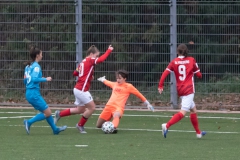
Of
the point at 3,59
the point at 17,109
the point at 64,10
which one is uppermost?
the point at 64,10

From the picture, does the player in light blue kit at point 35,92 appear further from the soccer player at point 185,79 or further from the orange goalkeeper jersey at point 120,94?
the soccer player at point 185,79

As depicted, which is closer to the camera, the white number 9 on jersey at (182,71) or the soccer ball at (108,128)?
the white number 9 on jersey at (182,71)

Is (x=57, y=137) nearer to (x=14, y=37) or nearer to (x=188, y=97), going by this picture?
(x=188, y=97)

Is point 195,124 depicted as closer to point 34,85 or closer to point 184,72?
point 184,72

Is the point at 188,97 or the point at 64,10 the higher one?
the point at 64,10

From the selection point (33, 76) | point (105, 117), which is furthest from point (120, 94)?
point (33, 76)

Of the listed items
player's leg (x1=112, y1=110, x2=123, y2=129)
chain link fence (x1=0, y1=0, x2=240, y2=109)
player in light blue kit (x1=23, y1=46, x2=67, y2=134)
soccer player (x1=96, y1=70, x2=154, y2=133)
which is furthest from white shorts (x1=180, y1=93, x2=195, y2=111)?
chain link fence (x1=0, y1=0, x2=240, y2=109)

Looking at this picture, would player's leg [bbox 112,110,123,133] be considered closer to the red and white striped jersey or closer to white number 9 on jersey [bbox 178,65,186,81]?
the red and white striped jersey

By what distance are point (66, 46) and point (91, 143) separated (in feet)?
26.1

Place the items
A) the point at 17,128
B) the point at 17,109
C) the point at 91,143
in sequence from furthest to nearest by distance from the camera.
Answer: the point at 17,109 → the point at 17,128 → the point at 91,143

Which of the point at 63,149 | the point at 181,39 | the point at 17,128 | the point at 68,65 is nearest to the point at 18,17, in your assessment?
the point at 68,65

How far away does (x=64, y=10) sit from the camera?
19.0m

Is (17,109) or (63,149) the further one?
(17,109)

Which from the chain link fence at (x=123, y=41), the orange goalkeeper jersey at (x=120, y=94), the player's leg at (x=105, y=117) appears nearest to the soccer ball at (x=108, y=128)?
the player's leg at (x=105, y=117)
